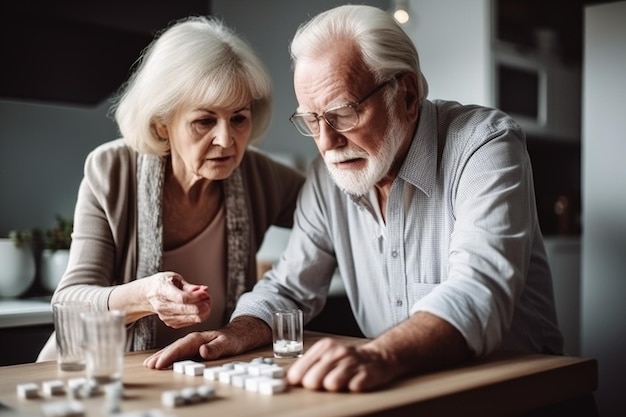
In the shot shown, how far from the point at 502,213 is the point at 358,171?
1.24 ft

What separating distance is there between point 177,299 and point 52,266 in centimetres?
136

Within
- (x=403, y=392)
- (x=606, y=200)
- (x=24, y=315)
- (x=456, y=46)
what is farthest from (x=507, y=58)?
(x=403, y=392)

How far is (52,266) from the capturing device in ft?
8.71

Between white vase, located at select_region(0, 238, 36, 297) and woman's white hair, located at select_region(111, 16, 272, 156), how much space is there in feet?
2.65

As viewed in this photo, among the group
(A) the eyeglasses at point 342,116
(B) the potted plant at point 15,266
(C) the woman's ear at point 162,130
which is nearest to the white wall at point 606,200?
(A) the eyeglasses at point 342,116

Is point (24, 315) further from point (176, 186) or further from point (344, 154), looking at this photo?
point (344, 154)

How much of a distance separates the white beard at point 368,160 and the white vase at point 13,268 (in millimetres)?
1359

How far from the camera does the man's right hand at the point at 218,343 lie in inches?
55.0

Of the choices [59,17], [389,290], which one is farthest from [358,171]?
[59,17]

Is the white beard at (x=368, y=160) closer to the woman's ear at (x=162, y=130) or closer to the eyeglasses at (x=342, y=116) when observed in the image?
the eyeglasses at (x=342, y=116)

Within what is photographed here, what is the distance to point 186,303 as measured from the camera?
4.79 ft

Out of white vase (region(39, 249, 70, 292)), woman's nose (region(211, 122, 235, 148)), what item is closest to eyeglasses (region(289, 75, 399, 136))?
woman's nose (region(211, 122, 235, 148))

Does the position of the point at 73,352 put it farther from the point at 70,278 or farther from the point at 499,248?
the point at 499,248

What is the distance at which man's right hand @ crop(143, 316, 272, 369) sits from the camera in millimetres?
1396
